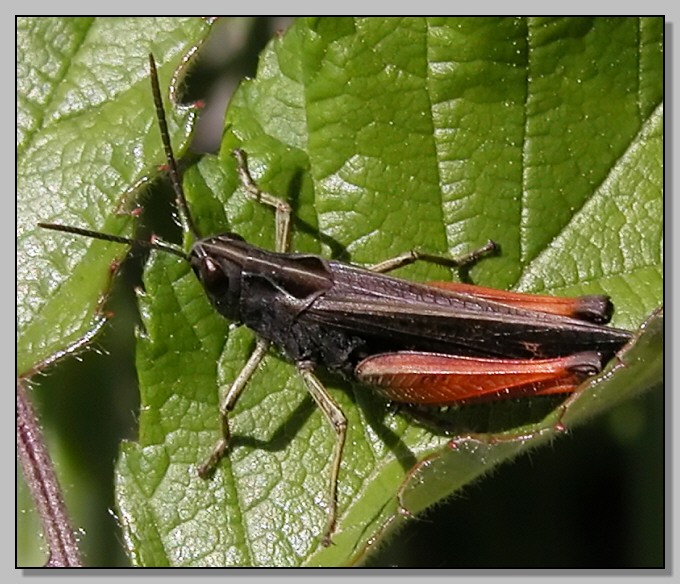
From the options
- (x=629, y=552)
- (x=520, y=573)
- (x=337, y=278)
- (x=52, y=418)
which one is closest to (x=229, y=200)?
(x=337, y=278)

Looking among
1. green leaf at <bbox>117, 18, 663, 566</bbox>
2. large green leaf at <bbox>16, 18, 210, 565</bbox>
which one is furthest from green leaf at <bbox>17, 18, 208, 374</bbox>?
green leaf at <bbox>117, 18, 663, 566</bbox>

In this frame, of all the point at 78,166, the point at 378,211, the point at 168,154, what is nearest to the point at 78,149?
the point at 78,166

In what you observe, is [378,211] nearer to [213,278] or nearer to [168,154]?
[213,278]

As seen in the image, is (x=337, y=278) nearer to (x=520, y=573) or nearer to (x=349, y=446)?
(x=349, y=446)

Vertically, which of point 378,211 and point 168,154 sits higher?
point 168,154

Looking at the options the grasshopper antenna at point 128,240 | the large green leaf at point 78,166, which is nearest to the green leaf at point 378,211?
the grasshopper antenna at point 128,240

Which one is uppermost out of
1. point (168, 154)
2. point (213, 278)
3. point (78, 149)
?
point (78, 149)

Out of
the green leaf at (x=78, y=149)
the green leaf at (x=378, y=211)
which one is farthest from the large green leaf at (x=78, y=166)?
the green leaf at (x=378, y=211)

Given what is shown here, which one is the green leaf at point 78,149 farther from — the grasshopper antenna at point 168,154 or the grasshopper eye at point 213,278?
the grasshopper eye at point 213,278

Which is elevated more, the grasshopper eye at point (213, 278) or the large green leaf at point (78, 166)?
the large green leaf at point (78, 166)
